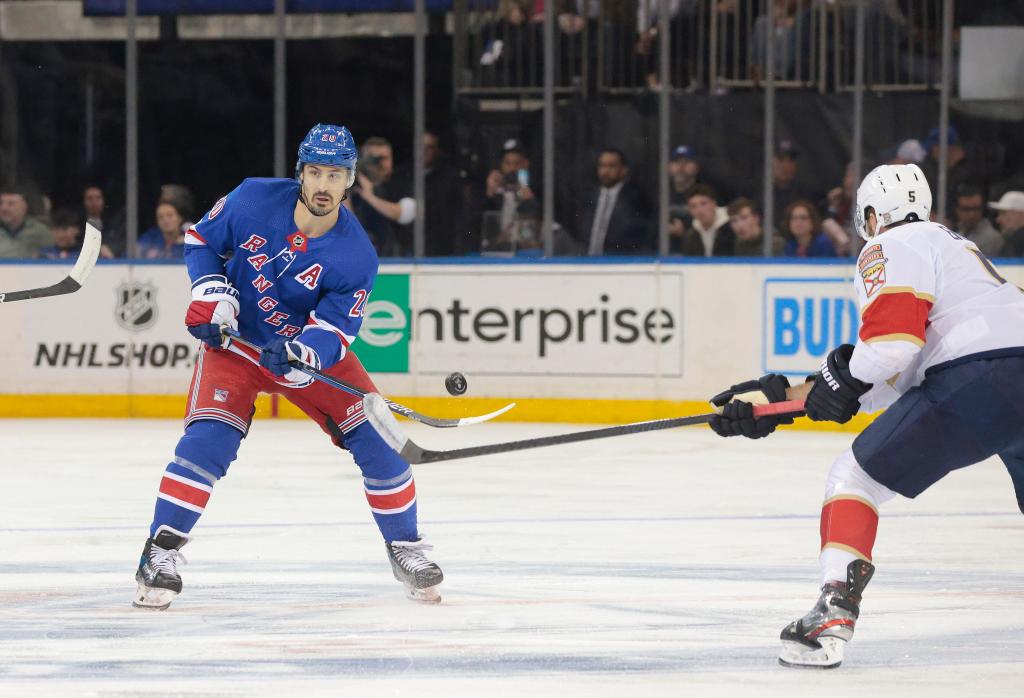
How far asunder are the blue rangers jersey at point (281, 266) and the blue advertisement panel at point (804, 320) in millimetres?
5384

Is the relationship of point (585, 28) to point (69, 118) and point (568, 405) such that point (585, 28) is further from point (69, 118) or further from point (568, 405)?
point (69, 118)

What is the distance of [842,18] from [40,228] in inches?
189

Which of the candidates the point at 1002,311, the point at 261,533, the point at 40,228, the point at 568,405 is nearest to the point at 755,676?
the point at 1002,311

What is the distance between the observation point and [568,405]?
10633mm

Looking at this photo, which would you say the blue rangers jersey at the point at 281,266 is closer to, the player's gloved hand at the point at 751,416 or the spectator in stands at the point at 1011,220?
the player's gloved hand at the point at 751,416

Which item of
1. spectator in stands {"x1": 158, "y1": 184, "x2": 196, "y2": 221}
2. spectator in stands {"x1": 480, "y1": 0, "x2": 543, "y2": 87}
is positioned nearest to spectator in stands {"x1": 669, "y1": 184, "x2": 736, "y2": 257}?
spectator in stands {"x1": 480, "y1": 0, "x2": 543, "y2": 87}

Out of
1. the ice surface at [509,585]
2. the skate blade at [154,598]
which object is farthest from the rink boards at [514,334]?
the skate blade at [154,598]

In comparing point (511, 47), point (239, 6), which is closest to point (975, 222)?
point (511, 47)

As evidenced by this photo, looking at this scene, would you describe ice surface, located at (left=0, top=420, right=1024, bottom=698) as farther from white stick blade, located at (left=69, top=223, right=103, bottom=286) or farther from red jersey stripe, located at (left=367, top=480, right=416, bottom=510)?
white stick blade, located at (left=69, top=223, right=103, bottom=286)

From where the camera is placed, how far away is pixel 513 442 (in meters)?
4.62

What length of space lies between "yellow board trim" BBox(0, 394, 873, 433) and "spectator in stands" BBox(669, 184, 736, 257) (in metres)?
0.87

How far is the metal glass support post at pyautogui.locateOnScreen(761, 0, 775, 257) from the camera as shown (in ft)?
35.1

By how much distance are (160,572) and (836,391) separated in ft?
6.09

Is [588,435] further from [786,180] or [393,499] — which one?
[786,180]
